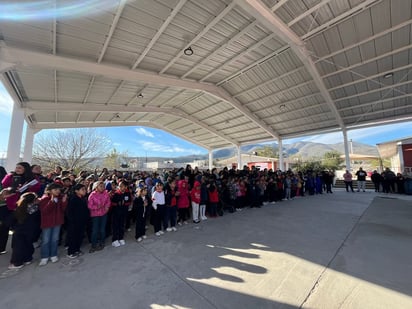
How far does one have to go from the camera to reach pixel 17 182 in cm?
371

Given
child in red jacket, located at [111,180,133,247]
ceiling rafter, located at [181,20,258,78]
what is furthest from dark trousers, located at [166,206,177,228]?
ceiling rafter, located at [181,20,258,78]

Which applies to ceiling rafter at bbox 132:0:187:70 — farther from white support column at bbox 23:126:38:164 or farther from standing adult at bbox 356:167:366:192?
standing adult at bbox 356:167:366:192

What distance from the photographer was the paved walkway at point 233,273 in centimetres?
220

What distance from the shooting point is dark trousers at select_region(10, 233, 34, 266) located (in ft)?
10.0

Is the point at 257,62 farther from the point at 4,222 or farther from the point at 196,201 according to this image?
the point at 4,222

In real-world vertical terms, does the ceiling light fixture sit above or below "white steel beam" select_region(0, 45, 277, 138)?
above

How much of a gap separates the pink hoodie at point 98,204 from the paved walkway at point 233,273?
74 centimetres

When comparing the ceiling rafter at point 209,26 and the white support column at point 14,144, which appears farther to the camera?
the white support column at point 14,144

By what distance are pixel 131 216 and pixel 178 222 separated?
4.21 ft

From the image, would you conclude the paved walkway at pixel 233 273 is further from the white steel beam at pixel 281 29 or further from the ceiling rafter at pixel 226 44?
the ceiling rafter at pixel 226 44

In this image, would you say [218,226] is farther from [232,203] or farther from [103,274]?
[103,274]

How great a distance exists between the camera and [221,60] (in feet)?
27.6

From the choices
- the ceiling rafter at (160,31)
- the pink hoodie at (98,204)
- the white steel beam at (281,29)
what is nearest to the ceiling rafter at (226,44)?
the white steel beam at (281,29)

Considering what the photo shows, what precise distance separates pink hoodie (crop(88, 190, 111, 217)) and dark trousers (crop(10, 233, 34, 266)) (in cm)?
94
